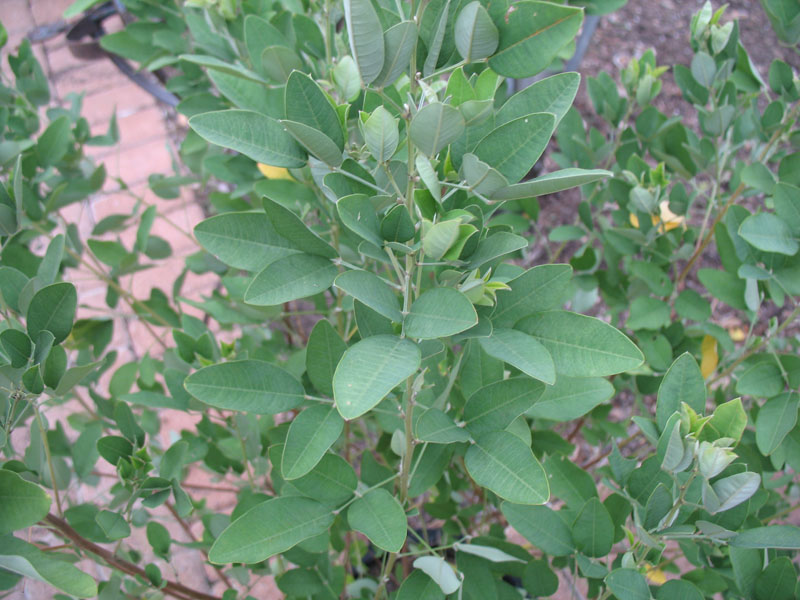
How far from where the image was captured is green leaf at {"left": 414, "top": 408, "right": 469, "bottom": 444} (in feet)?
2.41

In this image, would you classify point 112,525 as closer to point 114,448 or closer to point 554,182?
point 114,448

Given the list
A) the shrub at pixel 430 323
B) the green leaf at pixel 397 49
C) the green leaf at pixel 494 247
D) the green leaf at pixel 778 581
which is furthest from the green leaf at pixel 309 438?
the green leaf at pixel 778 581

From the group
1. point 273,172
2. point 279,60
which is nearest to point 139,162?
point 273,172

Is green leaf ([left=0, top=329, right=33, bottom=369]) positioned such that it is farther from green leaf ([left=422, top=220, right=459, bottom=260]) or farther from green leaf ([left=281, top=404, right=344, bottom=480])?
green leaf ([left=422, top=220, right=459, bottom=260])

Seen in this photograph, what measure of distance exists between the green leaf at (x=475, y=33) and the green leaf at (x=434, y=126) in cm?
10

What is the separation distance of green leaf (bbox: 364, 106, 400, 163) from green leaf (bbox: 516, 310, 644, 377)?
221 mm

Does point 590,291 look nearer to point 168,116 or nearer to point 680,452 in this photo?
point 680,452

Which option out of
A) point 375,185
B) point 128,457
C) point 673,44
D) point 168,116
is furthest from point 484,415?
point 673,44

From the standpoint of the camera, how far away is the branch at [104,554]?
34.7 inches

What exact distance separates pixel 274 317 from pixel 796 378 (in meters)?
0.82

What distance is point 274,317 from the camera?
127cm

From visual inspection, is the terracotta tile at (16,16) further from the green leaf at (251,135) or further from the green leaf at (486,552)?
the green leaf at (486,552)

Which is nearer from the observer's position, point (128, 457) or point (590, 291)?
point (128, 457)

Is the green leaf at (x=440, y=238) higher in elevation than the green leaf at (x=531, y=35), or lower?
lower
